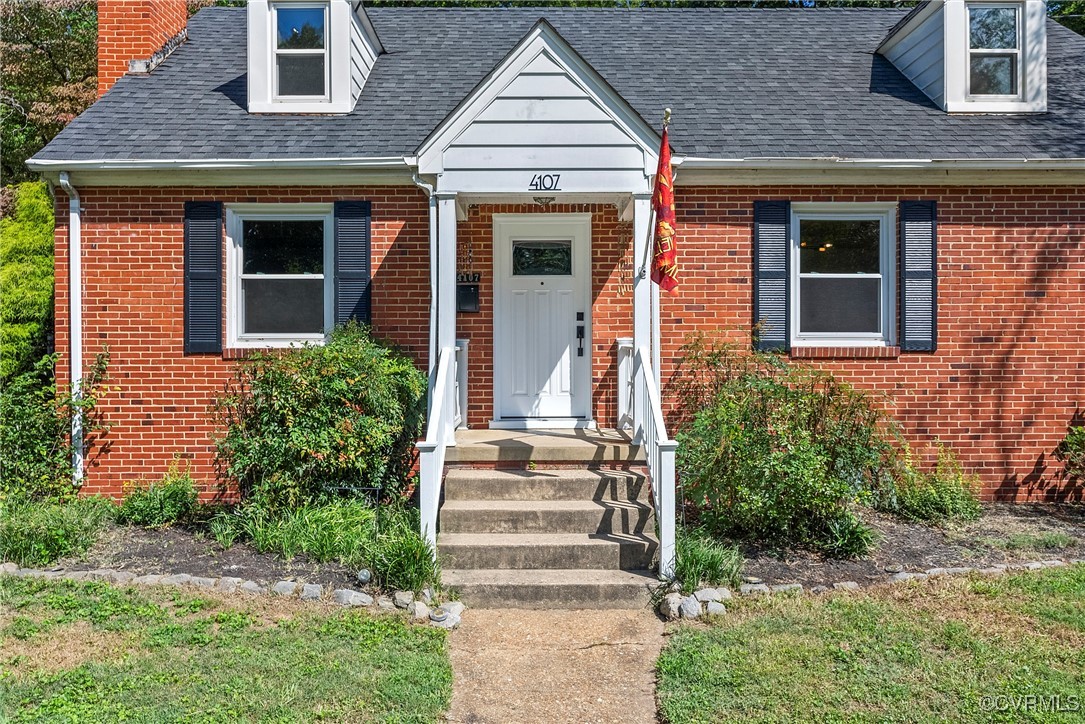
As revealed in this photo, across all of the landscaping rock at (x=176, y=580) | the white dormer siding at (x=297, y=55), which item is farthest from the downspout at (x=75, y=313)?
the landscaping rock at (x=176, y=580)

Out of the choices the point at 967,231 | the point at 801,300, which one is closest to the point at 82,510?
the point at 801,300

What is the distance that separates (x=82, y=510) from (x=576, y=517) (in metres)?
4.72

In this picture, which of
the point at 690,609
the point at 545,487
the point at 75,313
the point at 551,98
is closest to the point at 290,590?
the point at 545,487

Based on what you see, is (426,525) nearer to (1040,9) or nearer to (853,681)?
(853,681)

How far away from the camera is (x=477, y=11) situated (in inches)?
438

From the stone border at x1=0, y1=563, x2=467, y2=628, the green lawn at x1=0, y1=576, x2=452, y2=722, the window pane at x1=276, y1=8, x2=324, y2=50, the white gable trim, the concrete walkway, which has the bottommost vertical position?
the concrete walkway

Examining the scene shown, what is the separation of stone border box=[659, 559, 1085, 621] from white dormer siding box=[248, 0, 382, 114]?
6.51 metres

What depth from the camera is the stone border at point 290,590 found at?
5262mm

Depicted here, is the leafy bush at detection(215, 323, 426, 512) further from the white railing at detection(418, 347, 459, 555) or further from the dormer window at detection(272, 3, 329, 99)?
the dormer window at detection(272, 3, 329, 99)

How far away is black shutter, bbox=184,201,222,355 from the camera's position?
312 inches

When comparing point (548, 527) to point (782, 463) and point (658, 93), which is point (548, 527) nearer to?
point (782, 463)

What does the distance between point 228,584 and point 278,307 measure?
3.40 metres

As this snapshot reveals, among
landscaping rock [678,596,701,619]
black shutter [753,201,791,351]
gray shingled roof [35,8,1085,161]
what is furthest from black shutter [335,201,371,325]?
landscaping rock [678,596,701,619]

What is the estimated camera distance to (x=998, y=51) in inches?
346
